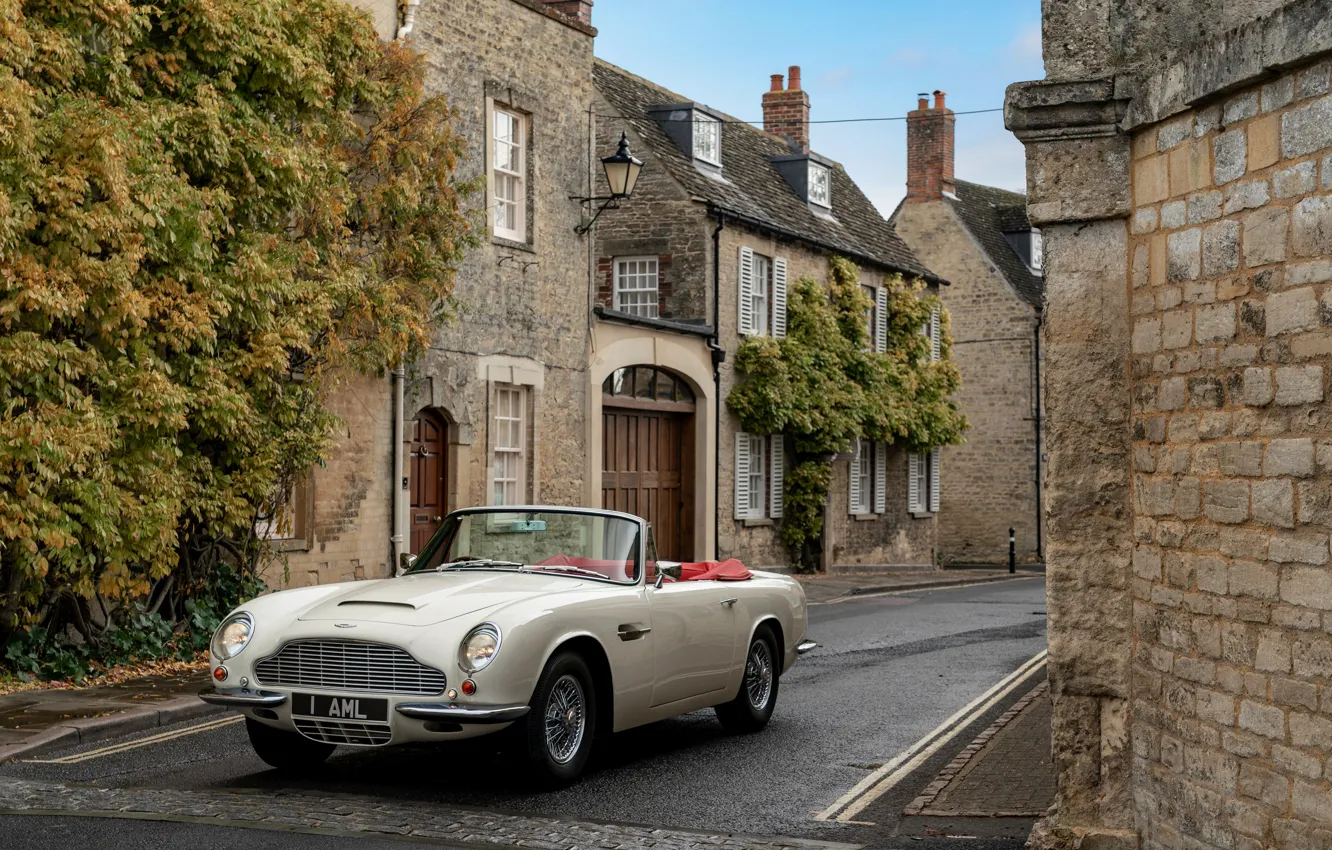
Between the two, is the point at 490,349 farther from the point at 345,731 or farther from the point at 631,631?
the point at 345,731

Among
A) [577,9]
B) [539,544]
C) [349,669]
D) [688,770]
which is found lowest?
[688,770]

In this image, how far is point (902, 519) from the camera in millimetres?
32500

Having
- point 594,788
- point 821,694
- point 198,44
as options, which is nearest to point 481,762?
point 594,788

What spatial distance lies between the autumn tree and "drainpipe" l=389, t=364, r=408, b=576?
84 cm

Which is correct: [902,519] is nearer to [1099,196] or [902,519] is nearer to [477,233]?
[477,233]

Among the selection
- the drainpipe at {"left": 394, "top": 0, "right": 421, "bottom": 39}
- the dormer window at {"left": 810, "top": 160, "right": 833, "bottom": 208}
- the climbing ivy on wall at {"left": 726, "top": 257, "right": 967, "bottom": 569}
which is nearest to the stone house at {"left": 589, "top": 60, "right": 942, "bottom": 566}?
the climbing ivy on wall at {"left": 726, "top": 257, "right": 967, "bottom": 569}

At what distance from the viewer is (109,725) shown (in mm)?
9641

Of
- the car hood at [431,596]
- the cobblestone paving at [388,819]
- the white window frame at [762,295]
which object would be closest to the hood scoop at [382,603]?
the car hood at [431,596]

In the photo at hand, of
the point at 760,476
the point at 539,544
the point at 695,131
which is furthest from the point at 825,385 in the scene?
the point at 539,544

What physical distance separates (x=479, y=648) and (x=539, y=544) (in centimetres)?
165

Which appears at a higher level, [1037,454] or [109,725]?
[1037,454]

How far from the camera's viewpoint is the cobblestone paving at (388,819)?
21.7 feet

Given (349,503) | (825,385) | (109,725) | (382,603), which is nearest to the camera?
(382,603)

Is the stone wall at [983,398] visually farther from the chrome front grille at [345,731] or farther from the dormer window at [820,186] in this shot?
the chrome front grille at [345,731]
